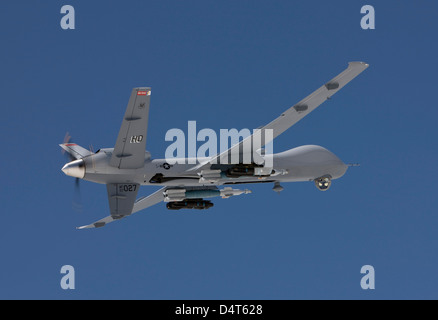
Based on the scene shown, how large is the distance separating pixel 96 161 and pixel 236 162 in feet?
32.7

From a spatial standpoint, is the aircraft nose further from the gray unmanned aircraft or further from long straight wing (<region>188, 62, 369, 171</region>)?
long straight wing (<region>188, 62, 369, 171</region>)

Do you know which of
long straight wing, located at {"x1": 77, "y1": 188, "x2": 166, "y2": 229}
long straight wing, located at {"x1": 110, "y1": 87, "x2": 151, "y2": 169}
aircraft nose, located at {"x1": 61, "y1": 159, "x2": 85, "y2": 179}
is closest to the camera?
long straight wing, located at {"x1": 110, "y1": 87, "x2": 151, "y2": 169}

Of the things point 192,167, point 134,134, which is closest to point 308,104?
point 192,167

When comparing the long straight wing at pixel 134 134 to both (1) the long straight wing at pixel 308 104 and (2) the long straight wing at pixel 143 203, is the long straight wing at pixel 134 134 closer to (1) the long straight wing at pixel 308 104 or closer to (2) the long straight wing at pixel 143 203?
(1) the long straight wing at pixel 308 104

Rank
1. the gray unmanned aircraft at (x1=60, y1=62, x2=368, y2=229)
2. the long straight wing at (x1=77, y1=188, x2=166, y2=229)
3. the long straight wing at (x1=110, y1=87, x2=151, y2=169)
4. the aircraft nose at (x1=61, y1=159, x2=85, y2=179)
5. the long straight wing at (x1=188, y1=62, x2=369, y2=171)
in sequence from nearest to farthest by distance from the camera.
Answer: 1. the long straight wing at (x1=110, y1=87, x2=151, y2=169)
2. the gray unmanned aircraft at (x1=60, y1=62, x2=368, y2=229)
3. the long straight wing at (x1=188, y1=62, x2=369, y2=171)
4. the aircraft nose at (x1=61, y1=159, x2=85, y2=179)
5. the long straight wing at (x1=77, y1=188, x2=166, y2=229)

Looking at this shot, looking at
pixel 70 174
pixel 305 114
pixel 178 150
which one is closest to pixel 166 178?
pixel 178 150

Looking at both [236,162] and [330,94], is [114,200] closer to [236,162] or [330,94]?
[236,162]

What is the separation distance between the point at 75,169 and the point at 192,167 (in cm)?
838

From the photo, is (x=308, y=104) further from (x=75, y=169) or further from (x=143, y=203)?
(x=143, y=203)

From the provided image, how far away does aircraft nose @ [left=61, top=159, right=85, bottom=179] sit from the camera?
198 ft

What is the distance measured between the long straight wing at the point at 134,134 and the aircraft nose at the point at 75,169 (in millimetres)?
2137

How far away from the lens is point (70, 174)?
6056 centimetres

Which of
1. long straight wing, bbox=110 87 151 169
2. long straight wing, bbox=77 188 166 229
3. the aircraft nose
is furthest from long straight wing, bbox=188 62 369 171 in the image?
long straight wing, bbox=77 188 166 229

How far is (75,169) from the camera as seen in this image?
6059cm
